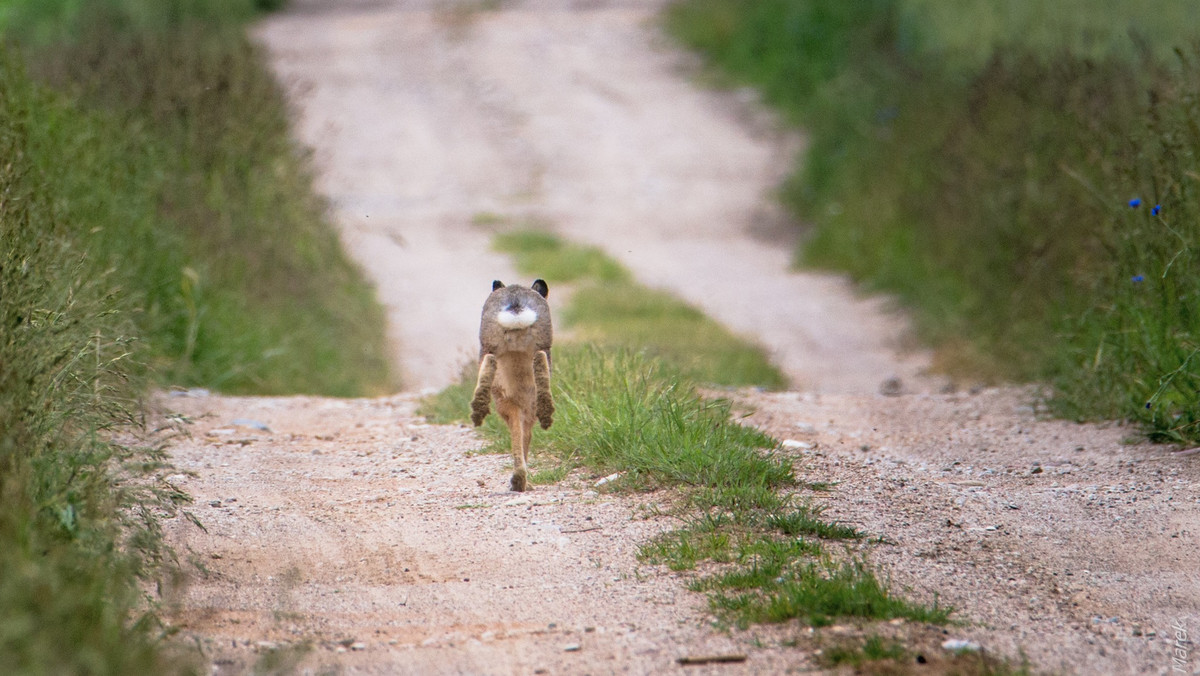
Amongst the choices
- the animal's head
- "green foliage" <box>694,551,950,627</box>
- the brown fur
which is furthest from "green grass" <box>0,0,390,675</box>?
"green foliage" <box>694,551,950,627</box>

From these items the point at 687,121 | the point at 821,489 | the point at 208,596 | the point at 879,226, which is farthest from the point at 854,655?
the point at 687,121

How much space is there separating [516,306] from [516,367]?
13.4 inches

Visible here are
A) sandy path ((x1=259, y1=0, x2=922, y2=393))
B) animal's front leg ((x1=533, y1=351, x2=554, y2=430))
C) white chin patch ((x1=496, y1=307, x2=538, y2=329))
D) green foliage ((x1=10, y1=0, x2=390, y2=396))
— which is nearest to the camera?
white chin patch ((x1=496, y1=307, x2=538, y2=329))

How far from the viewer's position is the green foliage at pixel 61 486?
120 inches

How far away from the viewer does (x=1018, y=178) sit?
1087 centimetres

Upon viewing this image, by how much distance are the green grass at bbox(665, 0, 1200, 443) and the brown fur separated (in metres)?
3.26

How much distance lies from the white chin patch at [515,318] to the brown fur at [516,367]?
0.04 feet

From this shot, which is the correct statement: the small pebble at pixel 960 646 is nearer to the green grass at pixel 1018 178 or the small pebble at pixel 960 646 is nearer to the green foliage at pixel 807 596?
the green foliage at pixel 807 596

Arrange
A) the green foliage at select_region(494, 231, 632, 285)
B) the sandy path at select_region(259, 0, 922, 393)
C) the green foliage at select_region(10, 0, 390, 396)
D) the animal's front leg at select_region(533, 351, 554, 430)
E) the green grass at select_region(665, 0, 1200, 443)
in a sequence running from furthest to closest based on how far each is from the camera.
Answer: the green foliage at select_region(494, 231, 632, 285)
the sandy path at select_region(259, 0, 922, 393)
the green foliage at select_region(10, 0, 390, 396)
the green grass at select_region(665, 0, 1200, 443)
the animal's front leg at select_region(533, 351, 554, 430)

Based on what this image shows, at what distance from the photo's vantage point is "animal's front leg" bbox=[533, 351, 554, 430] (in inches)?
199

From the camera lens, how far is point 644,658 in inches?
152

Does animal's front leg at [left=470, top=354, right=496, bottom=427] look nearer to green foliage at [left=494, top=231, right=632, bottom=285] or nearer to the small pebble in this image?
the small pebble

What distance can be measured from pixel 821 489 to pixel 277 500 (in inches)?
93.7

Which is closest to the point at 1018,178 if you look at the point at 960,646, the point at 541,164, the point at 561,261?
the point at 561,261
